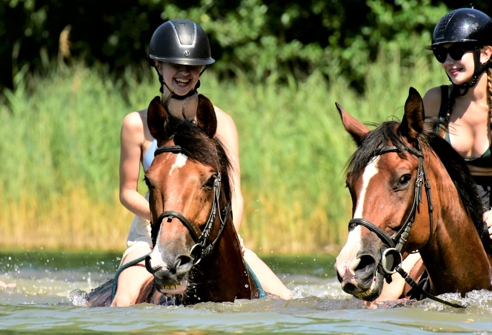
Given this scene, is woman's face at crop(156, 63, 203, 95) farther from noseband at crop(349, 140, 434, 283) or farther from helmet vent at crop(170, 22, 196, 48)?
noseband at crop(349, 140, 434, 283)

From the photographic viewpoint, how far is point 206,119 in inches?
221

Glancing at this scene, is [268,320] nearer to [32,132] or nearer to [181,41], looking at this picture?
[181,41]

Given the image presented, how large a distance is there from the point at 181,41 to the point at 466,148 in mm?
1925

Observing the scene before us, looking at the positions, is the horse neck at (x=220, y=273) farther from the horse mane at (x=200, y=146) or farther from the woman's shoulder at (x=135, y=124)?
the woman's shoulder at (x=135, y=124)

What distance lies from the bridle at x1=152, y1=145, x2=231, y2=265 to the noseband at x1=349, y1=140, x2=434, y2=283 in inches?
31.9

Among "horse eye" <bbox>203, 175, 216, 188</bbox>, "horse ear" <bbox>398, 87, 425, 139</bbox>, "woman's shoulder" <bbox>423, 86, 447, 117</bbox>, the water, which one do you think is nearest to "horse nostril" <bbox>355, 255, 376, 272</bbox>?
the water

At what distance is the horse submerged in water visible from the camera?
196 inches

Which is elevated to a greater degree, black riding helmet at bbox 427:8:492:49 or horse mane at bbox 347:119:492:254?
black riding helmet at bbox 427:8:492:49

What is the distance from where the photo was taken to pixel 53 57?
19891mm

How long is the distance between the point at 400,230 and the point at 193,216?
3.54 ft

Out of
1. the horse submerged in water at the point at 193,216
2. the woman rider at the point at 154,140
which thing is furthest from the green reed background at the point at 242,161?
the horse submerged in water at the point at 193,216

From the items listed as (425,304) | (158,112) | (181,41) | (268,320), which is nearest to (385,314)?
(425,304)

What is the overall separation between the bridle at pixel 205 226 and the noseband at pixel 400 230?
0.81 metres

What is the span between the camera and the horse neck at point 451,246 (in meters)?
5.24
